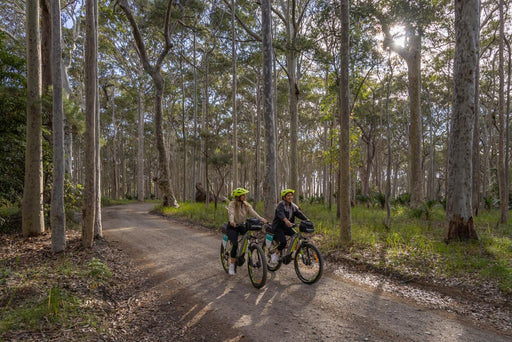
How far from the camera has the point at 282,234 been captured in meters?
5.22

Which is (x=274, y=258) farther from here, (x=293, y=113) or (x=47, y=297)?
(x=293, y=113)

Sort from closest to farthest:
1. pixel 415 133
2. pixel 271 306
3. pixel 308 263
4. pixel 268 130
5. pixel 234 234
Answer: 1. pixel 271 306
2. pixel 308 263
3. pixel 234 234
4. pixel 268 130
5. pixel 415 133

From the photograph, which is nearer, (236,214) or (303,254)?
(303,254)

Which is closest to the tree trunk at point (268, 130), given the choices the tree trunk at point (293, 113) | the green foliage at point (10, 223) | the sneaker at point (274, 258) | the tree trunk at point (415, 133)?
the tree trunk at point (293, 113)

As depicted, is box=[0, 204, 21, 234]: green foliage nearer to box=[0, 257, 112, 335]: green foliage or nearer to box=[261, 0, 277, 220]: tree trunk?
box=[0, 257, 112, 335]: green foliage

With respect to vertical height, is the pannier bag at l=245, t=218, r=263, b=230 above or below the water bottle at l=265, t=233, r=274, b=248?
above

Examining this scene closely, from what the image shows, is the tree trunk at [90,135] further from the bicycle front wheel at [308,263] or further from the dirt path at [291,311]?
the bicycle front wheel at [308,263]

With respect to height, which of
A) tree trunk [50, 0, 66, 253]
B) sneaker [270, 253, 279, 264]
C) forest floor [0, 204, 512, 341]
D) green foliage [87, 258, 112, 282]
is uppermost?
tree trunk [50, 0, 66, 253]

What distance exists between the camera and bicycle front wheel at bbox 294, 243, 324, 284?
4.79 meters

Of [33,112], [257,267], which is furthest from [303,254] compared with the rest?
[33,112]

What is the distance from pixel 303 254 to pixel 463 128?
5.42 m

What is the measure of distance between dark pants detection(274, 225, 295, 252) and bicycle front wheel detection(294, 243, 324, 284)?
0.32 meters

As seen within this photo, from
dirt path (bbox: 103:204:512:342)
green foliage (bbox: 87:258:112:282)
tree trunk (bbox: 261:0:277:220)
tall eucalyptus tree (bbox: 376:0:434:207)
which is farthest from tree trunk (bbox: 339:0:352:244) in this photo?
green foliage (bbox: 87:258:112:282)

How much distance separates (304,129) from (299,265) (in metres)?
28.6
